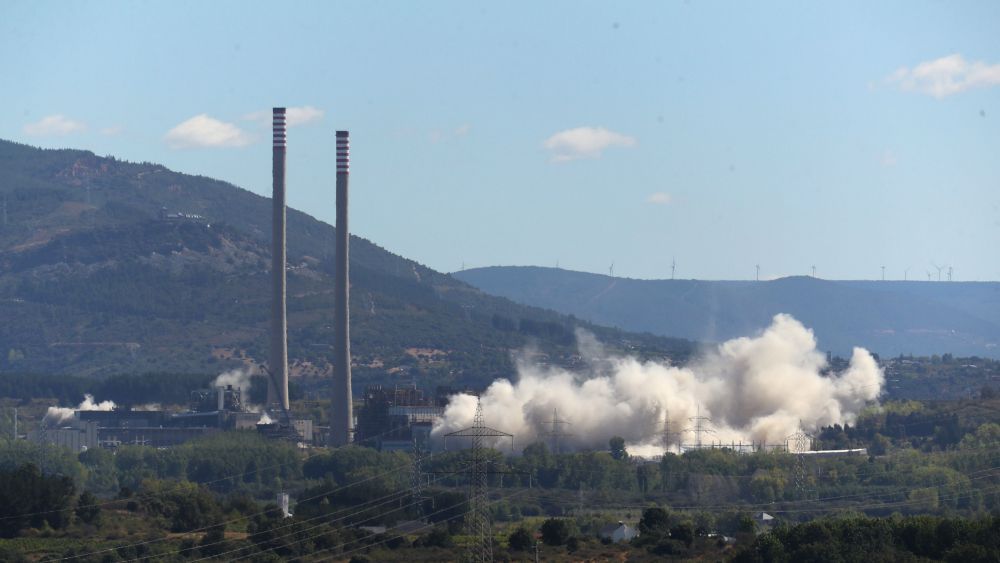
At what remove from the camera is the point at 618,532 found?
130m

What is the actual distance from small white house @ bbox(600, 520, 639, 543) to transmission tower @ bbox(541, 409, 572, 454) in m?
57.7

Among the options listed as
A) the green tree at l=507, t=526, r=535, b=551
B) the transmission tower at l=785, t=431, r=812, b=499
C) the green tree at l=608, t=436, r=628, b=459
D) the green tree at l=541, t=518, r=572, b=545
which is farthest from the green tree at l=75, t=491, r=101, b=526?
the green tree at l=608, t=436, r=628, b=459

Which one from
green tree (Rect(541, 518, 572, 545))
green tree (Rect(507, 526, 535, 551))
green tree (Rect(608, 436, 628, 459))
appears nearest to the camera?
green tree (Rect(507, 526, 535, 551))

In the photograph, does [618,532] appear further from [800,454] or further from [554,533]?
[800,454]

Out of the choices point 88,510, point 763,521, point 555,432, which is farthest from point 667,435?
point 88,510

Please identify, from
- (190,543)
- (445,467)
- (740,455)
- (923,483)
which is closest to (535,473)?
(445,467)

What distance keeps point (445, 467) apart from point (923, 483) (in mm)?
37077

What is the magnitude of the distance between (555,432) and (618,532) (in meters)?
63.7

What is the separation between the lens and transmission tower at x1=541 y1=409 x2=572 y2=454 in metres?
193

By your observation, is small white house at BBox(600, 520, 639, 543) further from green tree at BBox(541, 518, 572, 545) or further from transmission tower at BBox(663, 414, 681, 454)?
transmission tower at BBox(663, 414, 681, 454)

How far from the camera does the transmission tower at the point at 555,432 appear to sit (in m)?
193

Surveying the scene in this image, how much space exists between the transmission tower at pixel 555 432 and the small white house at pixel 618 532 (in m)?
57.7

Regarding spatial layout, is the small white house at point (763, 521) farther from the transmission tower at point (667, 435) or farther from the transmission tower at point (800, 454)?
the transmission tower at point (667, 435)

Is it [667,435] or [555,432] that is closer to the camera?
[667,435]
